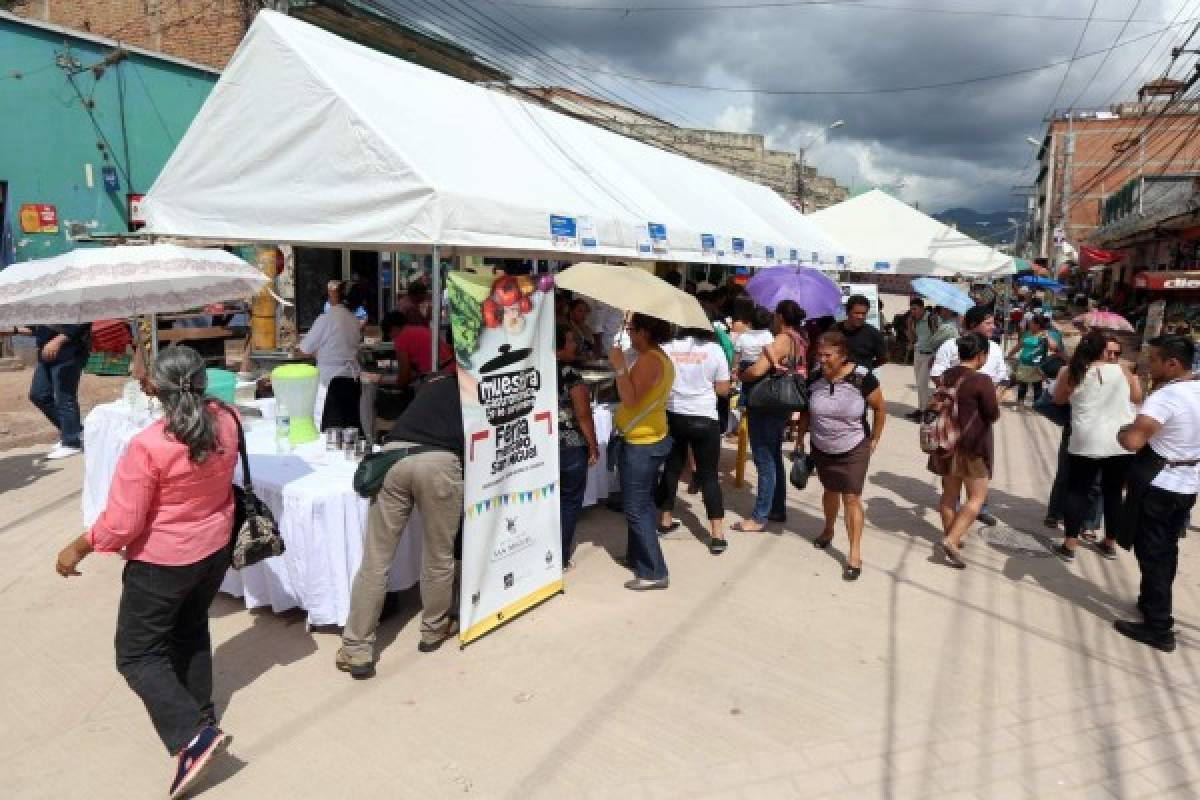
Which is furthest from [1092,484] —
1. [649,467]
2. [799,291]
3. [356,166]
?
[356,166]

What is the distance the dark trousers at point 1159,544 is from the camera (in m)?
4.14

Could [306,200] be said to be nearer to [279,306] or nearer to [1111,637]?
[1111,637]

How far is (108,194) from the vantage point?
1273 cm

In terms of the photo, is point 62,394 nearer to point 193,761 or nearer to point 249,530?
point 249,530

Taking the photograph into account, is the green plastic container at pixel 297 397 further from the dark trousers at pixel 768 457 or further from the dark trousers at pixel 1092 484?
the dark trousers at pixel 1092 484

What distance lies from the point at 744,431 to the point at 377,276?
10.2m

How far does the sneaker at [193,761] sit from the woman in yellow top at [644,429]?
8.53 ft

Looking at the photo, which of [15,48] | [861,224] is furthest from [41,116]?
[861,224]

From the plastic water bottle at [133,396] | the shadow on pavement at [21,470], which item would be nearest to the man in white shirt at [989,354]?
the plastic water bottle at [133,396]

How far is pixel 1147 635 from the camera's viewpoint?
432cm

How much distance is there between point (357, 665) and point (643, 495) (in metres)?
1.95

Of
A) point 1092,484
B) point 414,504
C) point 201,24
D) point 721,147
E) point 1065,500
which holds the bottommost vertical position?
point 1065,500

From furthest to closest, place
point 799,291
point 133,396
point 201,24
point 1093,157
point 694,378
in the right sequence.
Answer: point 1093,157 < point 201,24 < point 799,291 < point 694,378 < point 133,396

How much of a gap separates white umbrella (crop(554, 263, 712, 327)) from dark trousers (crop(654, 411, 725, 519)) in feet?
3.22
